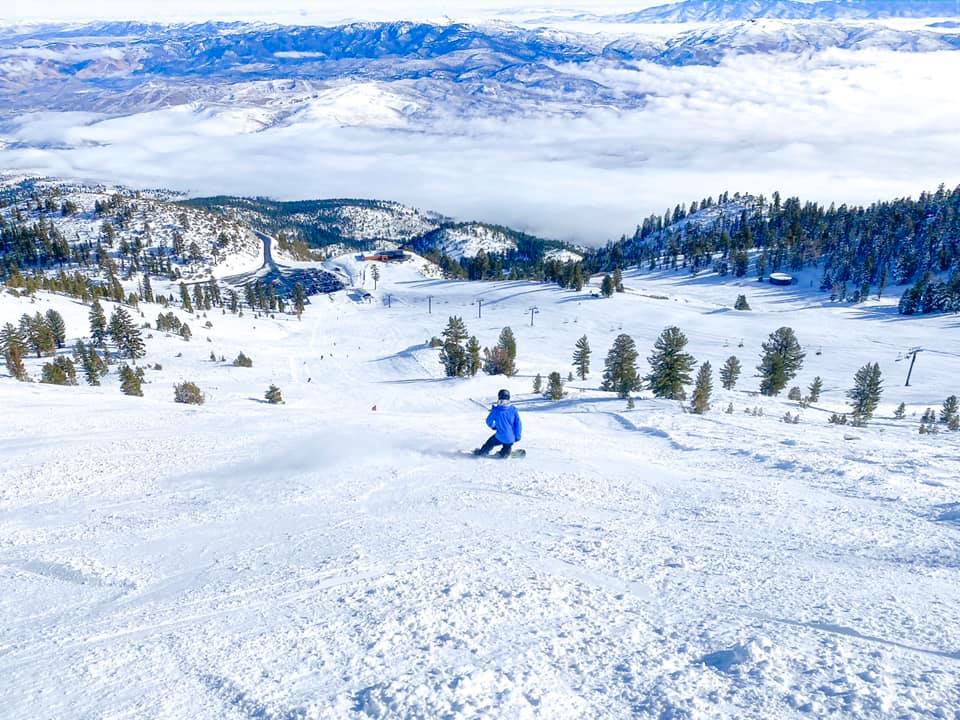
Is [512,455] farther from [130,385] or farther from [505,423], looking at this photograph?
[130,385]

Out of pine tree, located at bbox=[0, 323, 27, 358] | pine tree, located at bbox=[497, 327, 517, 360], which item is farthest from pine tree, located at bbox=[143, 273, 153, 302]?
pine tree, located at bbox=[497, 327, 517, 360]

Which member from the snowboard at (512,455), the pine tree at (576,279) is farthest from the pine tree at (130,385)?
the pine tree at (576,279)

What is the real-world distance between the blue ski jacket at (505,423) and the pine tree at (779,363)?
41.8 meters

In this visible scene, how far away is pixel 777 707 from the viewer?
15.3ft

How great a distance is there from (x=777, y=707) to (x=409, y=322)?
10031cm

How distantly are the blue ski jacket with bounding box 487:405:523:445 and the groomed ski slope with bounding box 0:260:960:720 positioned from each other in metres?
0.85

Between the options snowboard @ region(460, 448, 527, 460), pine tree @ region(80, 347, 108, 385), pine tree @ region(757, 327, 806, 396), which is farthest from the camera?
pine tree @ region(80, 347, 108, 385)

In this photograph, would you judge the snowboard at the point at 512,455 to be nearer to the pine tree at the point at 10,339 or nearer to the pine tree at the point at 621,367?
the pine tree at the point at 621,367

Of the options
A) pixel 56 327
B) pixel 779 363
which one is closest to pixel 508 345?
pixel 779 363

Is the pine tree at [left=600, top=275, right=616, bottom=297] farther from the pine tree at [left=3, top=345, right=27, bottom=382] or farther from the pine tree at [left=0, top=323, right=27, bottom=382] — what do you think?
the pine tree at [left=3, top=345, right=27, bottom=382]

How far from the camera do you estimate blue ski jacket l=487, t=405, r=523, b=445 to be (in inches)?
512

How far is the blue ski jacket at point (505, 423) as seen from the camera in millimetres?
12992

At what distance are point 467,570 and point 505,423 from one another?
589 centimetres

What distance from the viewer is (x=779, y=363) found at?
163 feet
